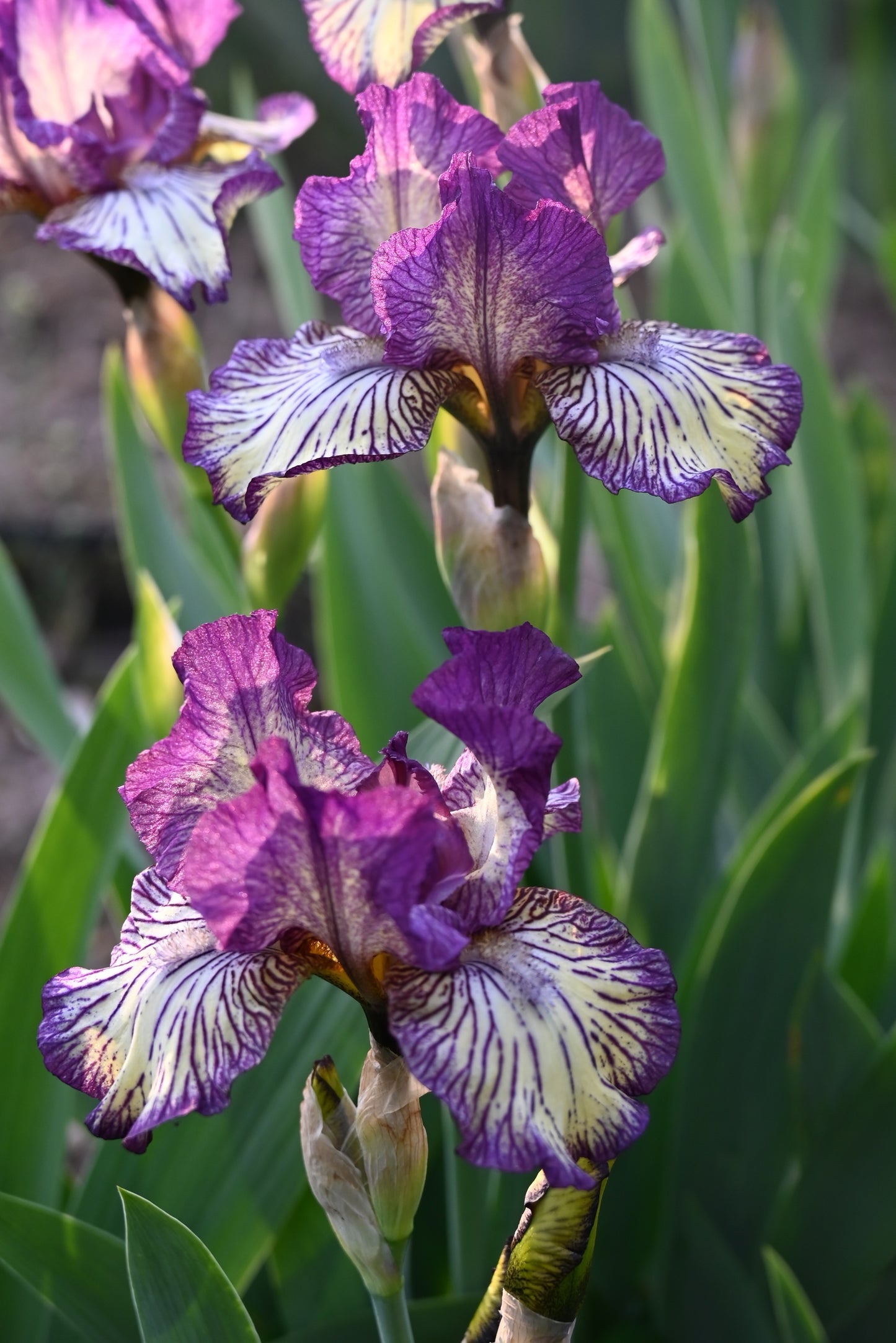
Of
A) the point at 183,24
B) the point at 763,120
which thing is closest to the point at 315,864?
the point at 183,24

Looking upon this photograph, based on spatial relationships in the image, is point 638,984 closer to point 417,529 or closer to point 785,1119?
point 785,1119

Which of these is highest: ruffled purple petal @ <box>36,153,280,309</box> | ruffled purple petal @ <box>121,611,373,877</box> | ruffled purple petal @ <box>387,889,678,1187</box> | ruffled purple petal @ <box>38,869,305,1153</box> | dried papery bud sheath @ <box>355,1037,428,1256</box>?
A: ruffled purple petal @ <box>36,153,280,309</box>

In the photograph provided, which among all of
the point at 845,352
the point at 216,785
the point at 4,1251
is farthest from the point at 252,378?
the point at 845,352

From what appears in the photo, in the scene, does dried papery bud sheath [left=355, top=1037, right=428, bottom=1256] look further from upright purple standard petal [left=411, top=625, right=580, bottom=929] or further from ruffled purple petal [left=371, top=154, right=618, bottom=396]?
ruffled purple petal [left=371, top=154, right=618, bottom=396]

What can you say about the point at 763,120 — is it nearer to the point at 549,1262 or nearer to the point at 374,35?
the point at 374,35

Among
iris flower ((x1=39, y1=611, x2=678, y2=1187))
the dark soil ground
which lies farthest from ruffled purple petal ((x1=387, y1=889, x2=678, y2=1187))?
the dark soil ground
